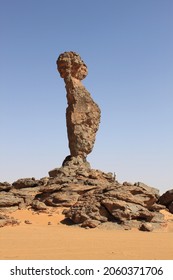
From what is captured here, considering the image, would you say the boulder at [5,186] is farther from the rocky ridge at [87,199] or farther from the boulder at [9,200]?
the boulder at [9,200]

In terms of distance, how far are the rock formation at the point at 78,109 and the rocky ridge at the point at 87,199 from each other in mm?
1397

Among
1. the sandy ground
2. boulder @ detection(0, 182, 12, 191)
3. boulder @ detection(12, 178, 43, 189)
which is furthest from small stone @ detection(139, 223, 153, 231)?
boulder @ detection(0, 182, 12, 191)

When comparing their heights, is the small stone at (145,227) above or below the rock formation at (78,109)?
below

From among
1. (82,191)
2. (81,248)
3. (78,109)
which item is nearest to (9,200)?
(82,191)

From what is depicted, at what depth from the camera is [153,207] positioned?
1725cm

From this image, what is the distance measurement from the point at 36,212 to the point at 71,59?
49.0ft

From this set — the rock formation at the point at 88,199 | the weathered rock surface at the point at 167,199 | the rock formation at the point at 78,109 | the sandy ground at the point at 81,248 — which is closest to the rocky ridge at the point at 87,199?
the rock formation at the point at 88,199

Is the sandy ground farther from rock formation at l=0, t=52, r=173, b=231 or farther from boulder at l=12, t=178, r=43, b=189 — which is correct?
boulder at l=12, t=178, r=43, b=189

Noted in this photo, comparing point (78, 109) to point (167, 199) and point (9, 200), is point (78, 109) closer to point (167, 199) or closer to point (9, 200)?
point (167, 199)

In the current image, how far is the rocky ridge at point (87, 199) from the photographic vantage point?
45.7 ft

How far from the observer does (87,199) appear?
15.6 m
